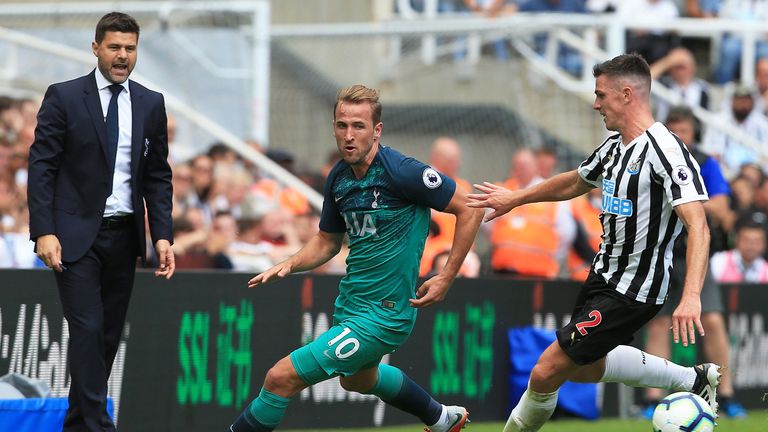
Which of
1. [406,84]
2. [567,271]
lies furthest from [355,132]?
[406,84]

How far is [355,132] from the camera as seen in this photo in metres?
7.78

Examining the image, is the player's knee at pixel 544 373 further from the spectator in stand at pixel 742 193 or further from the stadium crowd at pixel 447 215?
the spectator in stand at pixel 742 193

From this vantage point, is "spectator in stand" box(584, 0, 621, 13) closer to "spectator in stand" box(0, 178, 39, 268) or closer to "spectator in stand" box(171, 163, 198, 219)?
"spectator in stand" box(171, 163, 198, 219)

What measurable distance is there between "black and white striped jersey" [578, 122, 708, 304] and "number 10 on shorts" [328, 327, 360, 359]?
4.99ft

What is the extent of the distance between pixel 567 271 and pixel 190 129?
4374 mm

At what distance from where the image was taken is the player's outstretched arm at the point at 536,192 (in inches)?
323

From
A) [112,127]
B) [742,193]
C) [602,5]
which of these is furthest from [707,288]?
[602,5]

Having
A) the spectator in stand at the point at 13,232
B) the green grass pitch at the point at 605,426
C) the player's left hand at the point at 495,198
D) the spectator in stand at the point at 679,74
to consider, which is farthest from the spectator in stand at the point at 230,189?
the spectator in stand at the point at 679,74

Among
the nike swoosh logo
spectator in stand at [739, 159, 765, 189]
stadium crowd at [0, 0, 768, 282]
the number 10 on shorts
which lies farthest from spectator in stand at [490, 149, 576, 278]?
the number 10 on shorts

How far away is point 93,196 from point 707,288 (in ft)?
18.8

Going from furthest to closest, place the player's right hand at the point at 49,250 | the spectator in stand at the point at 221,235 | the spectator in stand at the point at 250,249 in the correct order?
the spectator in stand at the point at 250,249 < the spectator in stand at the point at 221,235 < the player's right hand at the point at 49,250

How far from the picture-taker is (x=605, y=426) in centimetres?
1154

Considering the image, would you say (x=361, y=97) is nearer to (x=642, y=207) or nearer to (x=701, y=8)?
(x=642, y=207)

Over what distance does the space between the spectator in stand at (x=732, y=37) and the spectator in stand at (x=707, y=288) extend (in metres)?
7.64
